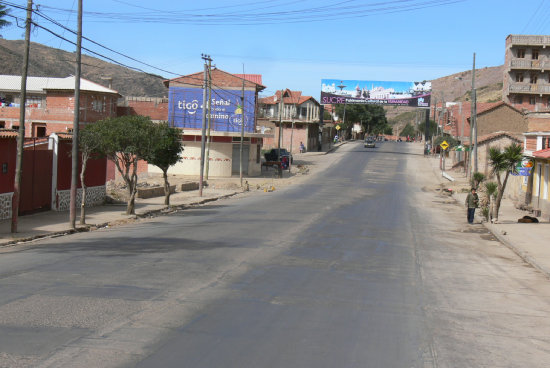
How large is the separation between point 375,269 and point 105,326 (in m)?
8.05

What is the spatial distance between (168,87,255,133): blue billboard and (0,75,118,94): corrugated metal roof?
225 inches

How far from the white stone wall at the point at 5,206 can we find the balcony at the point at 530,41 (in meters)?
68.7

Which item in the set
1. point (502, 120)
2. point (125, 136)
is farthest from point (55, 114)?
point (502, 120)

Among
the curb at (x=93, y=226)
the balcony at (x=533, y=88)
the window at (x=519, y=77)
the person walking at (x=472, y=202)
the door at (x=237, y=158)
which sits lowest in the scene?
the curb at (x=93, y=226)

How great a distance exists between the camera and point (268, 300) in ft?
34.1

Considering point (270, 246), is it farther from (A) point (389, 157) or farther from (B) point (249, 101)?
(A) point (389, 157)

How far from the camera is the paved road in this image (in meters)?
7.41

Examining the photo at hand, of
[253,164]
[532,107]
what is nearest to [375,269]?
[253,164]

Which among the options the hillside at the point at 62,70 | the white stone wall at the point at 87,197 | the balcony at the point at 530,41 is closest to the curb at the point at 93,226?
the white stone wall at the point at 87,197

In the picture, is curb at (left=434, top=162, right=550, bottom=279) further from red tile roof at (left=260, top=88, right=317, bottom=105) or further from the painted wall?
red tile roof at (left=260, top=88, right=317, bottom=105)

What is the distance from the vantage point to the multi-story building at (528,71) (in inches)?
2972

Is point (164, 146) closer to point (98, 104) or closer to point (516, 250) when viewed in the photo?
point (516, 250)

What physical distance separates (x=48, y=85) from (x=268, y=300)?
5045 centimetres

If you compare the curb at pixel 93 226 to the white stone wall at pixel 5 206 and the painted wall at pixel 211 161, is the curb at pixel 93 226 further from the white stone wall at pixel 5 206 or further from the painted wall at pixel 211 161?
the painted wall at pixel 211 161
